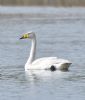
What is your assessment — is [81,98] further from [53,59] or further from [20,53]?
[20,53]

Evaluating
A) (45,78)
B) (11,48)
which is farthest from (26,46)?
(45,78)

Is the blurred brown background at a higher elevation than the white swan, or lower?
lower

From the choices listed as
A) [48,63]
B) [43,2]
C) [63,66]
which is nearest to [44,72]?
[48,63]

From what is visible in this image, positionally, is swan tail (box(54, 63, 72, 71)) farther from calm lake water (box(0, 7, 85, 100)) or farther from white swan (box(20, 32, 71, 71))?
Answer: calm lake water (box(0, 7, 85, 100))

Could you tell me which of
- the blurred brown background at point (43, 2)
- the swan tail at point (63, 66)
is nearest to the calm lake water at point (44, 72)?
the swan tail at point (63, 66)

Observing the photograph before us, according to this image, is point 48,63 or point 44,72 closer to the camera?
point 44,72

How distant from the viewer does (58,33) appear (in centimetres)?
3288

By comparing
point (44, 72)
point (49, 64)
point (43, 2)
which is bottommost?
point (43, 2)

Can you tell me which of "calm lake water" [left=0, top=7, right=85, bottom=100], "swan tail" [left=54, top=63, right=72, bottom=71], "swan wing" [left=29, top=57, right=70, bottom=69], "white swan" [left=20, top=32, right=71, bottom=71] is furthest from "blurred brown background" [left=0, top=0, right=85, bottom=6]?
"swan tail" [left=54, top=63, right=72, bottom=71]

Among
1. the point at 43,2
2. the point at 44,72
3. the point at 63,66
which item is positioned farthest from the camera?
the point at 43,2

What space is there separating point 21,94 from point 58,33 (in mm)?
18042

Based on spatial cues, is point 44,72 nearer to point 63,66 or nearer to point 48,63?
point 48,63

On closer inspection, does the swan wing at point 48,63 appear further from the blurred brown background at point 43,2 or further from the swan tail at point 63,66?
Result: the blurred brown background at point 43,2

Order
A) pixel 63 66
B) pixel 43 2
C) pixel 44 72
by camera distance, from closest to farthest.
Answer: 1. pixel 44 72
2. pixel 63 66
3. pixel 43 2
